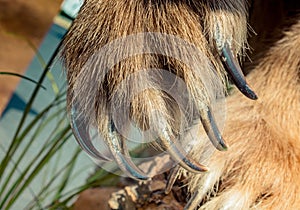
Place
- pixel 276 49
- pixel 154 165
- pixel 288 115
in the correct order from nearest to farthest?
pixel 288 115
pixel 276 49
pixel 154 165

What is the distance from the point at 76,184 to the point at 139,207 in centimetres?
76

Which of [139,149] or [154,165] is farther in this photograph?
[139,149]

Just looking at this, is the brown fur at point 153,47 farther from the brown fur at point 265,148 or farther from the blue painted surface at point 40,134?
the blue painted surface at point 40,134

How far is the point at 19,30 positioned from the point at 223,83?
2.05 meters

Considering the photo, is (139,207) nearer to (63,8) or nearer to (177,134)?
(177,134)

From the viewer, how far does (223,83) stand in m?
1.50

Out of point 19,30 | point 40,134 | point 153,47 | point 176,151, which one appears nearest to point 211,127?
point 176,151

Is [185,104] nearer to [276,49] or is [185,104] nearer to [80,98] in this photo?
[80,98]

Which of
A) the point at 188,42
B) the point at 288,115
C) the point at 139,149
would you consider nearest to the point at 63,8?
the point at 139,149

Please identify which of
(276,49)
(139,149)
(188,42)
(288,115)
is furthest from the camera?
(139,149)

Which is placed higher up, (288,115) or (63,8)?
(288,115)

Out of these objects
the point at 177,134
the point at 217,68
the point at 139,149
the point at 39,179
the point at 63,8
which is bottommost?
the point at 39,179

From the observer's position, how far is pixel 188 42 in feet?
4.71

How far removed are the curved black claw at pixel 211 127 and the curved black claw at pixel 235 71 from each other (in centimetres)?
9
